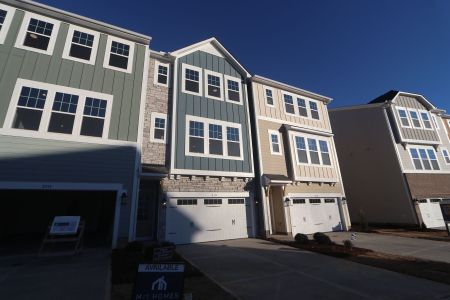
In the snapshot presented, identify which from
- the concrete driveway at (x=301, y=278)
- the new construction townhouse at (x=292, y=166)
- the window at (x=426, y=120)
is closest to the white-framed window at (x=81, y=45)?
the new construction townhouse at (x=292, y=166)

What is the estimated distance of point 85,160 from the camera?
32.1ft

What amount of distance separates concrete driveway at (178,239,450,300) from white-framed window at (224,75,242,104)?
9.55 meters

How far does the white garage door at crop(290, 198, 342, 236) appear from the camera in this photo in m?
14.9

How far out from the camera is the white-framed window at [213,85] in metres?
14.7

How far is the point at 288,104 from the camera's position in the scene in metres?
17.7

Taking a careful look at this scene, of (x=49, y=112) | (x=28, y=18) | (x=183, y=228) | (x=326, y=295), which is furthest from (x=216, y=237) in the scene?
(x=28, y=18)

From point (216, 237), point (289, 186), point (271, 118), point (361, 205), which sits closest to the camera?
point (216, 237)

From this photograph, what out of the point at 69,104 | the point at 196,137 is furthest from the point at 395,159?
the point at 69,104

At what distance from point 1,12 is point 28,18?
972 mm

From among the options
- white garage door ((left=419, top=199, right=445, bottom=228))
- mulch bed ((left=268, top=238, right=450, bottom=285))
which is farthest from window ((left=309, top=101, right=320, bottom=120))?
mulch bed ((left=268, top=238, right=450, bottom=285))

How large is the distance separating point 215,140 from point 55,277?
9.31 m

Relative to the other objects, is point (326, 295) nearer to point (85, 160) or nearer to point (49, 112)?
point (85, 160)

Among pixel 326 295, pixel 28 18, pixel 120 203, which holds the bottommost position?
pixel 326 295

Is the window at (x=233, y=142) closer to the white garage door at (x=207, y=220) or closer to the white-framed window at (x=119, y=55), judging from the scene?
the white garage door at (x=207, y=220)
